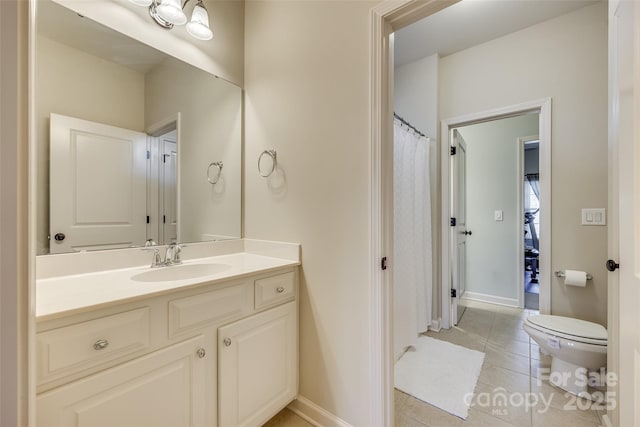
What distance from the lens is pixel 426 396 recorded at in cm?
164

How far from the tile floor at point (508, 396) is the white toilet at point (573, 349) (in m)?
0.08

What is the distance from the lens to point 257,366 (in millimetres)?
1285

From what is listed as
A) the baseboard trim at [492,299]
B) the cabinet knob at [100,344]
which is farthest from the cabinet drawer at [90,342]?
the baseboard trim at [492,299]

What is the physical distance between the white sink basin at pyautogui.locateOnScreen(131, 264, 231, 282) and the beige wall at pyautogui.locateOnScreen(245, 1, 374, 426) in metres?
0.37

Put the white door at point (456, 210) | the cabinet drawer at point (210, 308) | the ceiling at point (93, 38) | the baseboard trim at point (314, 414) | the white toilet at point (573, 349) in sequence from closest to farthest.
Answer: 1. the cabinet drawer at point (210, 308)
2. the ceiling at point (93, 38)
3. the baseboard trim at point (314, 414)
4. the white toilet at point (573, 349)
5. the white door at point (456, 210)

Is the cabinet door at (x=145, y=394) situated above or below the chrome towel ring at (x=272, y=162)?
below

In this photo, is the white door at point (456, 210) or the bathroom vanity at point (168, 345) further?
the white door at point (456, 210)

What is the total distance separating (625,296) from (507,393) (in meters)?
1.19

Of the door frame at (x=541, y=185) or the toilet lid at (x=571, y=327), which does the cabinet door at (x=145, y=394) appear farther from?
the door frame at (x=541, y=185)

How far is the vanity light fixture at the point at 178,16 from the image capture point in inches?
53.5

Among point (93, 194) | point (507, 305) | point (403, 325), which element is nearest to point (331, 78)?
point (93, 194)

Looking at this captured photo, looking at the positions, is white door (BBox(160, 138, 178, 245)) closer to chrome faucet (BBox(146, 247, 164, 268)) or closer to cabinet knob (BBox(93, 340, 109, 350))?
chrome faucet (BBox(146, 247, 164, 268))

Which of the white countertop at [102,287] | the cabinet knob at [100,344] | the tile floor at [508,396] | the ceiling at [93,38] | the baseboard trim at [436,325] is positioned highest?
the ceiling at [93,38]
